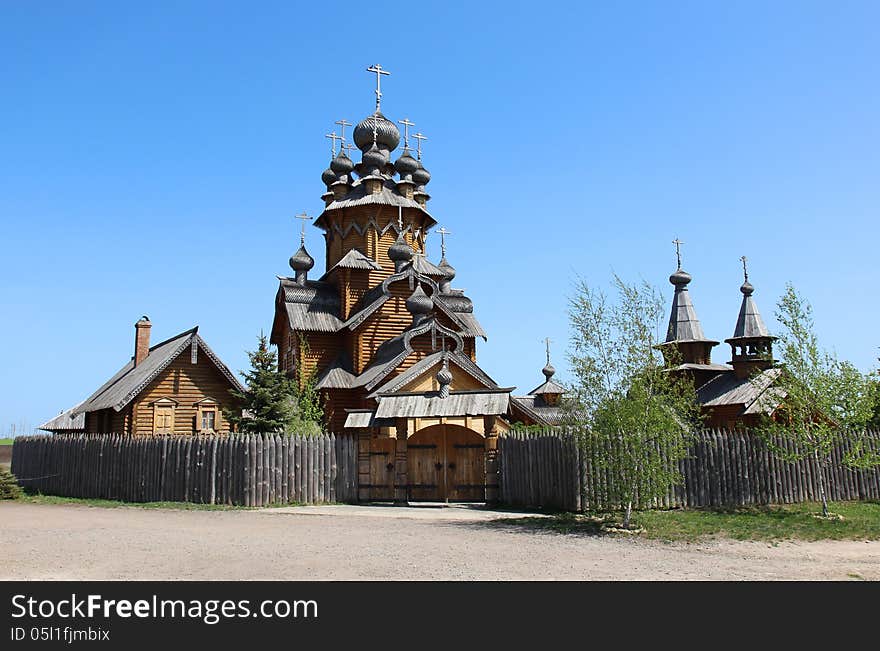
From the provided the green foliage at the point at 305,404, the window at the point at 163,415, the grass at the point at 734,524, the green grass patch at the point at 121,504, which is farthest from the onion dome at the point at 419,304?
the grass at the point at 734,524

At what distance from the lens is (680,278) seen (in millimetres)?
33344

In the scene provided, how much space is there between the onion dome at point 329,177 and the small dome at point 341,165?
216 millimetres

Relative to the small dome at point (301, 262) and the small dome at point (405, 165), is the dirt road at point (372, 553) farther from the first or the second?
the small dome at point (405, 165)

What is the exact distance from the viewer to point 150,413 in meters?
26.1

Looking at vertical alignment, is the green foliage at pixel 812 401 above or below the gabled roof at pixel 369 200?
below

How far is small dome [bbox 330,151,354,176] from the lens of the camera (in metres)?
38.1

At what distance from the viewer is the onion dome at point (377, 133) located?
1511 inches

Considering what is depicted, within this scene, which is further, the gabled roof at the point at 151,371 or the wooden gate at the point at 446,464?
the gabled roof at the point at 151,371

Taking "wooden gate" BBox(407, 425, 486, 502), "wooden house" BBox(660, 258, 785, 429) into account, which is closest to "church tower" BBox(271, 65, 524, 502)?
"wooden gate" BBox(407, 425, 486, 502)

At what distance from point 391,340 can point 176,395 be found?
9065 mm

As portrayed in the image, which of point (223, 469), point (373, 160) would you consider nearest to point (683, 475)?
point (223, 469)

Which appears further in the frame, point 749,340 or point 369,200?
point 369,200

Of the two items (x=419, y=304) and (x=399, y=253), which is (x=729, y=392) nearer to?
(x=419, y=304)
